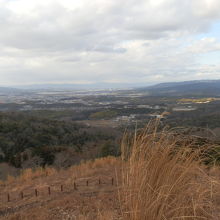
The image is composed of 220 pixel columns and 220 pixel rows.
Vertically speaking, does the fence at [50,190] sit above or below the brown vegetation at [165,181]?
below

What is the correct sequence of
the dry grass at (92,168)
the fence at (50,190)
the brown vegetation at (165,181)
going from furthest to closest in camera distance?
the dry grass at (92,168) → the fence at (50,190) → the brown vegetation at (165,181)

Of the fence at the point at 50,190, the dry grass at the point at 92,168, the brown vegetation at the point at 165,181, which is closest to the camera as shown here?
the brown vegetation at the point at 165,181

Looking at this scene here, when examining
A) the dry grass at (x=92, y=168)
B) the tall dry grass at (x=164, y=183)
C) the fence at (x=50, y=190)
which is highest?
the tall dry grass at (x=164, y=183)

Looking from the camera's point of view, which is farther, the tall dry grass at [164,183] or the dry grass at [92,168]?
the dry grass at [92,168]

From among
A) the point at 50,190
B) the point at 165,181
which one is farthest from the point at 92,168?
the point at 165,181

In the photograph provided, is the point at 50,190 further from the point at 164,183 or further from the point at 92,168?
the point at 164,183

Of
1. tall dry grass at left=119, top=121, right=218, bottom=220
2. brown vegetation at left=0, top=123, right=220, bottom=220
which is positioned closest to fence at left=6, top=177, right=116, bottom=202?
brown vegetation at left=0, top=123, right=220, bottom=220

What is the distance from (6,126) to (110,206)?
24.1m

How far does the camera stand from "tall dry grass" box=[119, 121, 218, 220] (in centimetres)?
189

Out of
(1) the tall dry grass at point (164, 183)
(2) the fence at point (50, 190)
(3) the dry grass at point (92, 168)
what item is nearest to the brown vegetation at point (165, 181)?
(1) the tall dry grass at point (164, 183)

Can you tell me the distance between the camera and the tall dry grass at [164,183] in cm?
189

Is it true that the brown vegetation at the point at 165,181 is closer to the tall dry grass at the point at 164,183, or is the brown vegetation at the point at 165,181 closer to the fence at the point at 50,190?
the tall dry grass at the point at 164,183

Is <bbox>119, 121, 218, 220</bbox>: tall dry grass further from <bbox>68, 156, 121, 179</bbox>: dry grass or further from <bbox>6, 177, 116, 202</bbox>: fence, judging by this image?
<bbox>68, 156, 121, 179</bbox>: dry grass

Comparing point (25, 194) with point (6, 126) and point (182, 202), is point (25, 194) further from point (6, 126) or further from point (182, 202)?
point (6, 126)
